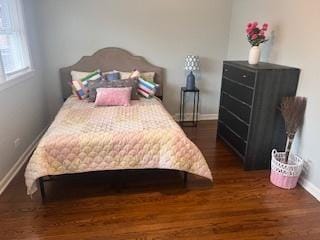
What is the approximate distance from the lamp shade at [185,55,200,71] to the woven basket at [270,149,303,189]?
182cm

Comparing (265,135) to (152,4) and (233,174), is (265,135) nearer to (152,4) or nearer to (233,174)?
(233,174)

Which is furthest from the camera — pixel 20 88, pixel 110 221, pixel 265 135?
pixel 20 88

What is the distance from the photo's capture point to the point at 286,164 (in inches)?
98.2

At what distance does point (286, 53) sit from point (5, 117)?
9.97 ft

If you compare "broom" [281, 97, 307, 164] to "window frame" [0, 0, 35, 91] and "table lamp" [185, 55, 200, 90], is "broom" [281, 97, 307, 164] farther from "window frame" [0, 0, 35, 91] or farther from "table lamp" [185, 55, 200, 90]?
"window frame" [0, 0, 35, 91]

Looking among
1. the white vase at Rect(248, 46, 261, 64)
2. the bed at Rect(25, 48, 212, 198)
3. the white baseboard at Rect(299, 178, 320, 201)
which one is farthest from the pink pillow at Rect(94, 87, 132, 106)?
the white baseboard at Rect(299, 178, 320, 201)

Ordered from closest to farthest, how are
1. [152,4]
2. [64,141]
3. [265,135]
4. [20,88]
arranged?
[64,141] < [265,135] < [20,88] < [152,4]

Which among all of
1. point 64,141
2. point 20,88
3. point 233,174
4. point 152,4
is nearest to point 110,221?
point 64,141

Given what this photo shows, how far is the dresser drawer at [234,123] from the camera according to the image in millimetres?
2861

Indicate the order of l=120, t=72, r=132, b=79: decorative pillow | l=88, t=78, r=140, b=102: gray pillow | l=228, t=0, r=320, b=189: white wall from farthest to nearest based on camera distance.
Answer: l=120, t=72, r=132, b=79: decorative pillow → l=88, t=78, r=140, b=102: gray pillow → l=228, t=0, r=320, b=189: white wall

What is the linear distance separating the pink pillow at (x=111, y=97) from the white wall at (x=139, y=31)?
99 centimetres

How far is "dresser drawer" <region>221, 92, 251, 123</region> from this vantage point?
2.80 m

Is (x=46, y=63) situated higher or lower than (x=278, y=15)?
lower

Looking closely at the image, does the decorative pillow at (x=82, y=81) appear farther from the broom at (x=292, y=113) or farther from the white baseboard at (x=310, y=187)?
the white baseboard at (x=310, y=187)
